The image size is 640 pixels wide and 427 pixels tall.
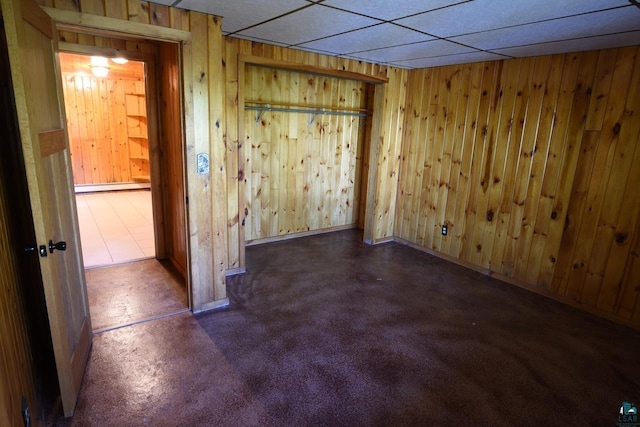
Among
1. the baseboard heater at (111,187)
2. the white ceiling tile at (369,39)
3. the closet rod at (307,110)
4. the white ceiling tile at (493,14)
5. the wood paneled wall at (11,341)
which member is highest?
the white ceiling tile at (369,39)

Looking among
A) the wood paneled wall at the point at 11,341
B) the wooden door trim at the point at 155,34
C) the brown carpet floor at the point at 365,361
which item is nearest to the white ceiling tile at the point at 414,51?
the wooden door trim at the point at 155,34

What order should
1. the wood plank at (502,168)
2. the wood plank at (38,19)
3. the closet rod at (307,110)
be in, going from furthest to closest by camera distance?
1. the closet rod at (307,110)
2. the wood plank at (502,168)
3. the wood plank at (38,19)

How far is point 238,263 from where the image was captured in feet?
13.3

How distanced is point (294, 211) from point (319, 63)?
2.01m

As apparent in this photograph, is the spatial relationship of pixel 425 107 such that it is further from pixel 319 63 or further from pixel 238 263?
pixel 238 263

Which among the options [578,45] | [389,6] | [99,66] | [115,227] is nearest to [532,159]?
[578,45]

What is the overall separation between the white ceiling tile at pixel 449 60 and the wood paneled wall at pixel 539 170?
0.15m

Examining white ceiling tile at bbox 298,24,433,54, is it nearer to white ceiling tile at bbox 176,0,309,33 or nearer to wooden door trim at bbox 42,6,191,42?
white ceiling tile at bbox 176,0,309,33

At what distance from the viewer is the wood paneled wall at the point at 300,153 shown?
4570mm

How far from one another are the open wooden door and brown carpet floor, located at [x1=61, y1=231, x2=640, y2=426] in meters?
0.37

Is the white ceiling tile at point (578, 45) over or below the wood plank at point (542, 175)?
over

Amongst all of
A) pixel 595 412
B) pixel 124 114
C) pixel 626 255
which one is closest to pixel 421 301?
pixel 595 412

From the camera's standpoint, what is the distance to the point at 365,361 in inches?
103

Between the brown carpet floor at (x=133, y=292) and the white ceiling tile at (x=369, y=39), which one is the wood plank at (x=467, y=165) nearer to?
the white ceiling tile at (x=369, y=39)
